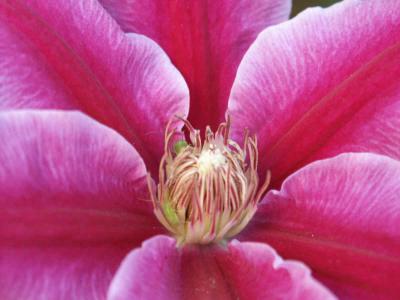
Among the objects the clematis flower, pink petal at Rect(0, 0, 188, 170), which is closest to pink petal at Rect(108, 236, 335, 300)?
the clematis flower

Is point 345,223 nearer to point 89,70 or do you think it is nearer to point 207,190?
point 207,190

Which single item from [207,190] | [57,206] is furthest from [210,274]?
[57,206]

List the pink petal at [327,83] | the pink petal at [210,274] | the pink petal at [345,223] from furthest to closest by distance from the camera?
the pink petal at [327,83], the pink petal at [345,223], the pink petal at [210,274]

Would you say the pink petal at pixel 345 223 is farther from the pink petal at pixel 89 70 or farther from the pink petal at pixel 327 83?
the pink petal at pixel 89 70

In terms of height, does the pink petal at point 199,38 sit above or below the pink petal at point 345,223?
above

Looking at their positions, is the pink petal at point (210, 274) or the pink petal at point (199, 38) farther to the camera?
the pink petal at point (199, 38)

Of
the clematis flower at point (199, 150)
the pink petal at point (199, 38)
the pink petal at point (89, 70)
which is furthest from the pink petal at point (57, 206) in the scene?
the pink petal at point (199, 38)

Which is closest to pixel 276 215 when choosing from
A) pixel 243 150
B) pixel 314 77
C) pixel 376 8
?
pixel 243 150

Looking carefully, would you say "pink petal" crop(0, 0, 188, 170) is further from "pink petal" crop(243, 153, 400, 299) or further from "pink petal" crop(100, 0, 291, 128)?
"pink petal" crop(243, 153, 400, 299)

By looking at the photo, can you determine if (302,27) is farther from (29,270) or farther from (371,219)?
(29,270)
